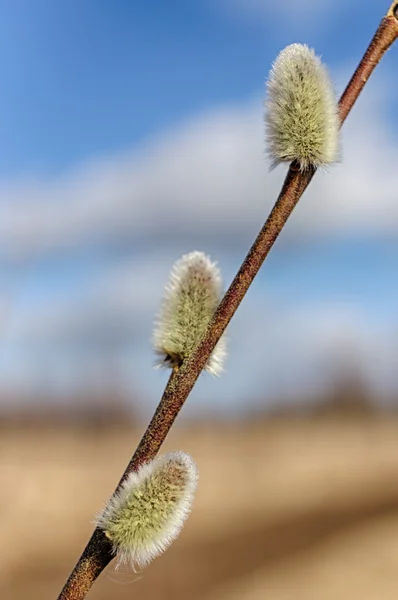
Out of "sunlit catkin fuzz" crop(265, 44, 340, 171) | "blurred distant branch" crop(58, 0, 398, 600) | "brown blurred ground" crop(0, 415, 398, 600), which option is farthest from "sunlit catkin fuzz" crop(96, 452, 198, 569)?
"brown blurred ground" crop(0, 415, 398, 600)

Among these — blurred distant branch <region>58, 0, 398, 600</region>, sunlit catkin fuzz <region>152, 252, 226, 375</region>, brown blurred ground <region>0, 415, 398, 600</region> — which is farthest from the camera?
brown blurred ground <region>0, 415, 398, 600</region>

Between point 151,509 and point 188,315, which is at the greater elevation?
point 188,315

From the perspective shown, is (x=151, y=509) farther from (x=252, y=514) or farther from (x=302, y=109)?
(x=252, y=514)

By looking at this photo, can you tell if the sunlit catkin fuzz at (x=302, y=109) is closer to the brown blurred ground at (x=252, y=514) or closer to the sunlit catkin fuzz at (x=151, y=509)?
the sunlit catkin fuzz at (x=151, y=509)

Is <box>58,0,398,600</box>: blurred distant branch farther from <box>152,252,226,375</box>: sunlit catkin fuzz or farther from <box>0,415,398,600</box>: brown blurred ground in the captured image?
<box>0,415,398,600</box>: brown blurred ground

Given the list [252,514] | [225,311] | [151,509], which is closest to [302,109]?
[225,311]

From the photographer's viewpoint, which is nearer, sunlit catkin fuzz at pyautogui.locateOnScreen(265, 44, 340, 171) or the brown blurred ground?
sunlit catkin fuzz at pyautogui.locateOnScreen(265, 44, 340, 171)

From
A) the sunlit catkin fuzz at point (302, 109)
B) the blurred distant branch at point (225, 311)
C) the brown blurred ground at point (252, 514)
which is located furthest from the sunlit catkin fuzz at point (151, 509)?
the brown blurred ground at point (252, 514)
